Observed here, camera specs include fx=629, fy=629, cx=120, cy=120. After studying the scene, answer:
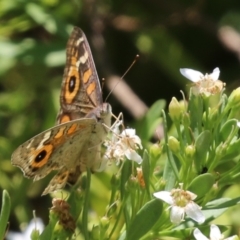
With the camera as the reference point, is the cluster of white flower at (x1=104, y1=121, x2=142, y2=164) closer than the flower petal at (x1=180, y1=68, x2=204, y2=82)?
Yes

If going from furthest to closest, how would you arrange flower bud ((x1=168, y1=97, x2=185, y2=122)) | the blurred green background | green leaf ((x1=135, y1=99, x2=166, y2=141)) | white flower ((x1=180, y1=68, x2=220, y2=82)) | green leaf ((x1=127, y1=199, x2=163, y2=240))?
1. the blurred green background
2. green leaf ((x1=135, y1=99, x2=166, y2=141))
3. white flower ((x1=180, y1=68, x2=220, y2=82))
4. flower bud ((x1=168, y1=97, x2=185, y2=122))
5. green leaf ((x1=127, y1=199, x2=163, y2=240))

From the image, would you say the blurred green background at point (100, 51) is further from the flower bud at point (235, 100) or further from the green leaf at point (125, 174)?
the flower bud at point (235, 100)

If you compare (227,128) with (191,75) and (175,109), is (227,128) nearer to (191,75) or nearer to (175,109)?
(175,109)

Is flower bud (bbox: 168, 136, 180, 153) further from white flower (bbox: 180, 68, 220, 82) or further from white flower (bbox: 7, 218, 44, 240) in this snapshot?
white flower (bbox: 7, 218, 44, 240)

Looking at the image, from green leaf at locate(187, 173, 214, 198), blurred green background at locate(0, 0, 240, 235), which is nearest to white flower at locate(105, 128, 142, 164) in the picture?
green leaf at locate(187, 173, 214, 198)

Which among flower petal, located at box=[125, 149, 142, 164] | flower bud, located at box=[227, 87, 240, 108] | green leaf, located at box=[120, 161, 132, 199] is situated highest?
flower bud, located at box=[227, 87, 240, 108]

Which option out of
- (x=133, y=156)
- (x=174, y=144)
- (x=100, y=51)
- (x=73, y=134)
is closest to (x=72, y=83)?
(x=73, y=134)

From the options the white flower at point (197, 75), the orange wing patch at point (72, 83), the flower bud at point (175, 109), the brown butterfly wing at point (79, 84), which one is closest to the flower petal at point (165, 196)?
the flower bud at point (175, 109)
